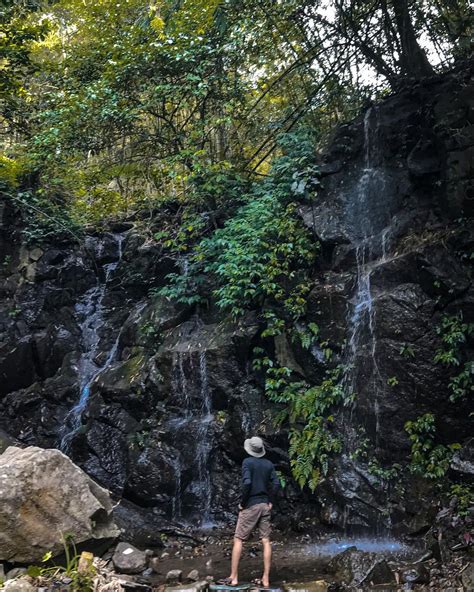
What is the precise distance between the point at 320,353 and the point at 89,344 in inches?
276

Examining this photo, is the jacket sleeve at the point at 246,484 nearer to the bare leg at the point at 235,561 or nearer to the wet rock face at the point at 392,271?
the bare leg at the point at 235,561

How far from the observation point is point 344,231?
11969 millimetres

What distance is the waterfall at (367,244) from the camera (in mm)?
10336

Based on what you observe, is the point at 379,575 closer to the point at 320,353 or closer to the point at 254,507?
the point at 254,507

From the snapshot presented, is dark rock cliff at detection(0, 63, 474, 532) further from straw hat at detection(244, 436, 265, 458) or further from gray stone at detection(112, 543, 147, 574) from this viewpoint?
straw hat at detection(244, 436, 265, 458)

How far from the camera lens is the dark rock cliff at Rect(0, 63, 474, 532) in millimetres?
9805

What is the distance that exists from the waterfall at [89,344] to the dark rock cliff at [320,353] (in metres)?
0.06

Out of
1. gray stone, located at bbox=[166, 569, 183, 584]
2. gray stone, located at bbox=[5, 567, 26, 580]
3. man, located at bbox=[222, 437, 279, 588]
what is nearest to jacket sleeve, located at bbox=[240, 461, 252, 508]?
man, located at bbox=[222, 437, 279, 588]

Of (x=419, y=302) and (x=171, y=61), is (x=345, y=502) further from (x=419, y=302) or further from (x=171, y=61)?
(x=171, y=61)

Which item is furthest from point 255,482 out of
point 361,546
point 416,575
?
point 361,546

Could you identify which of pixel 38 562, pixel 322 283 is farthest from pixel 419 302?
pixel 38 562

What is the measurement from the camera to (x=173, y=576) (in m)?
7.87

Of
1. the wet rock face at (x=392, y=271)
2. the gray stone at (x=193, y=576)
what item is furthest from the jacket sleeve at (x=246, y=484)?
the wet rock face at (x=392, y=271)

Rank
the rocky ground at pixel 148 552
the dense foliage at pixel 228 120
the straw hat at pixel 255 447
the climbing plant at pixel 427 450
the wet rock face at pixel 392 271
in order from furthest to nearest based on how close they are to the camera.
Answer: the dense foliage at pixel 228 120 → the wet rock face at pixel 392 271 → the climbing plant at pixel 427 450 → the straw hat at pixel 255 447 → the rocky ground at pixel 148 552
